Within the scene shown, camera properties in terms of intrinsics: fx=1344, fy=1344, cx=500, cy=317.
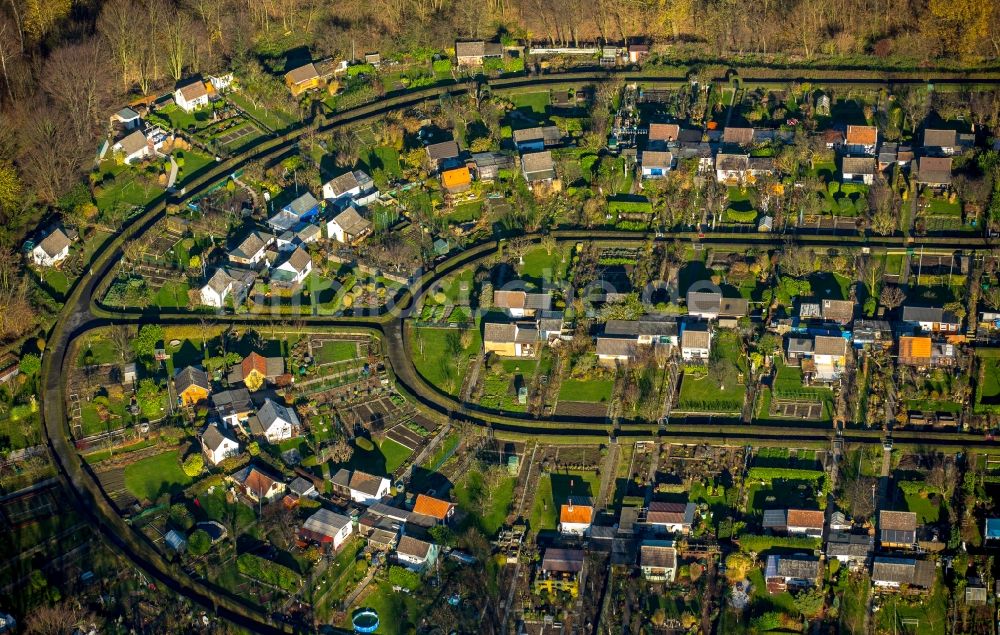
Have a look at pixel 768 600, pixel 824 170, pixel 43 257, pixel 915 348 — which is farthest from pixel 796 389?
pixel 43 257

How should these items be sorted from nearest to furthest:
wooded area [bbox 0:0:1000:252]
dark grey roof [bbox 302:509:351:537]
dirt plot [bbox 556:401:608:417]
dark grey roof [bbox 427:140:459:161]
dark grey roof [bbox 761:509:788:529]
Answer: dark grey roof [bbox 761:509:788:529]
dark grey roof [bbox 302:509:351:537]
dirt plot [bbox 556:401:608:417]
dark grey roof [bbox 427:140:459:161]
wooded area [bbox 0:0:1000:252]

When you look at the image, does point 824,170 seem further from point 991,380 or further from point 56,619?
point 56,619

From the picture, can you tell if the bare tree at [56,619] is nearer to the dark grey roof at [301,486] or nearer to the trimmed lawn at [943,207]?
the dark grey roof at [301,486]

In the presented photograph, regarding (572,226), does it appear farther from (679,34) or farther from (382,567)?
(382,567)

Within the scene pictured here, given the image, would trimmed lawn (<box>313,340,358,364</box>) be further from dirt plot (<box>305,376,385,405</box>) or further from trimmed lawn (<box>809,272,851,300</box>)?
trimmed lawn (<box>809,272,851,300</box>)

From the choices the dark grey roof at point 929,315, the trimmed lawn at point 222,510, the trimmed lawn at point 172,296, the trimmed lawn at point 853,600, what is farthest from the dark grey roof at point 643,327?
the trimmed lawn at point 172,296

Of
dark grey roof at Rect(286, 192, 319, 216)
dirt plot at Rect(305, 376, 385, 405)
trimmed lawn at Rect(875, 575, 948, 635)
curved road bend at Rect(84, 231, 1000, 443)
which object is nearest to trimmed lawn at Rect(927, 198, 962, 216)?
curved road bend at Rect(84, 231, 1000, 443)

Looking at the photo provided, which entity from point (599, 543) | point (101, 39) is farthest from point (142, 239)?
point (599, 543)
